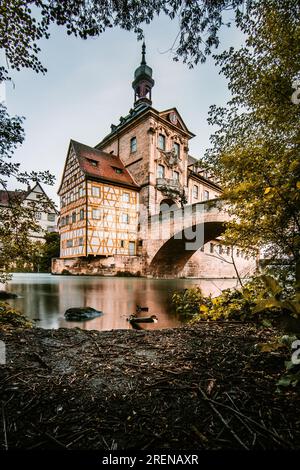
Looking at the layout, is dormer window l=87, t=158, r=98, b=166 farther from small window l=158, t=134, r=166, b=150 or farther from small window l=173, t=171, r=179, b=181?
small window l=173, t=171, r=179, b=181

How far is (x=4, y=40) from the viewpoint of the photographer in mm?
2363

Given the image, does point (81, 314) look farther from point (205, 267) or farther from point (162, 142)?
point (205, 267)

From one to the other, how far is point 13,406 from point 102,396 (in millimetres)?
427

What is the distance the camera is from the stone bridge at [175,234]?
15.2 meters

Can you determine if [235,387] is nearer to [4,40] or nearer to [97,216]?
[4,40]

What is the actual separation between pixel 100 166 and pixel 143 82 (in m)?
13.6

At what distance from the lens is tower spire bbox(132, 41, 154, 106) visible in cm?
2567

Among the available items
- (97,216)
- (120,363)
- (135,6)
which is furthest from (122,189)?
(120,363)

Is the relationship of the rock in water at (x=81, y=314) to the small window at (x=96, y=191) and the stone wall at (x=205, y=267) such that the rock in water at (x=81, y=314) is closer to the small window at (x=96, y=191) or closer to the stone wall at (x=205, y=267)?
the small window at (x=96, y=191)

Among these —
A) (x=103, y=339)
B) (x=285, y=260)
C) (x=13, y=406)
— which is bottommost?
(x=103, y=339)

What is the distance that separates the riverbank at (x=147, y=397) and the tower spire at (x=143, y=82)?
95.4ft

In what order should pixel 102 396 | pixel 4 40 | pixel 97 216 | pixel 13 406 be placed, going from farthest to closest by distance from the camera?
pixel 97 216 < pixel 4 40 < pixel 102 396 < pixel 13 406

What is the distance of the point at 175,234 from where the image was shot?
54.1ft

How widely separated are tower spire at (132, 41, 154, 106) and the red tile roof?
921cm
